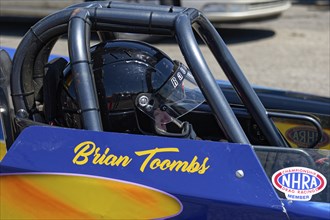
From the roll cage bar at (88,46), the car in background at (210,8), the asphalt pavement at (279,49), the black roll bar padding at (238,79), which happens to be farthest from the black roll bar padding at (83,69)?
the car in background at (210,8)

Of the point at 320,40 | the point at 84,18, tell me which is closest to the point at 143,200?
the point at 84,18

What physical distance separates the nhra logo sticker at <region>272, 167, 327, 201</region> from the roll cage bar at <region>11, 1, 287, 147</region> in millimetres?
209

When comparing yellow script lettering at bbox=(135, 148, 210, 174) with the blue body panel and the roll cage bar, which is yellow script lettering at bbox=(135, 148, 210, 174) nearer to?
the blue body panel

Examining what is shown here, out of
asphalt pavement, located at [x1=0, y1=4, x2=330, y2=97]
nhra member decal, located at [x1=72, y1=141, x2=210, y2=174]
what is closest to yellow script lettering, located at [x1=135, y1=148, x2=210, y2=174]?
nhra member decal, located at [x1=72, y1=141, x2=210, y2=174]

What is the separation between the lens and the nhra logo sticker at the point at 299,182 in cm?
164

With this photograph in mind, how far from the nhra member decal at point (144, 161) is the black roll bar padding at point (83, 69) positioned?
0.32 feet

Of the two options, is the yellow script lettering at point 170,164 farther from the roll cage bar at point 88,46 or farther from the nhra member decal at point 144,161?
the roll cage bar at point 88,46

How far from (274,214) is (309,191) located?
13 centimetres

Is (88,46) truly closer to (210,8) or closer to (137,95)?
(137,95)

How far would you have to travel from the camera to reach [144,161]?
A: 5.82 ft

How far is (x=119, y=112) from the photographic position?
6.91 ft

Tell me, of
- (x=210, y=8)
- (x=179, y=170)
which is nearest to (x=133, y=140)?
(x=179, y=170)

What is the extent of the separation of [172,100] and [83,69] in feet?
1.24

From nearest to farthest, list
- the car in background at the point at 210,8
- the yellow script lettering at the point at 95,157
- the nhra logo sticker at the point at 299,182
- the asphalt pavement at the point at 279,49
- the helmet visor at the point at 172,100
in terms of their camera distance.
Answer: the nhra logo sticker at the point at 299,182
the yellow script lettering at the point at 95,157
the helmet visor at the point at 172,100
the asphalt pavement at the point at 279,49
the car in background at the point at 210,8
